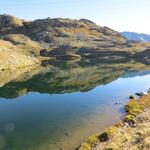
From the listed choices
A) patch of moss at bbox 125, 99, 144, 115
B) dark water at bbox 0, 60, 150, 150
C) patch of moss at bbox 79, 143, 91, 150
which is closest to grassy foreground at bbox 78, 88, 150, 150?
patch of moss at bbox 79, 143, 91, 150

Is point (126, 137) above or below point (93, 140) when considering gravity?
above

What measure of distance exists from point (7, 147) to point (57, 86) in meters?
70.8

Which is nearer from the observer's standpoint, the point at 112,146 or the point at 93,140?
the point at 112,146

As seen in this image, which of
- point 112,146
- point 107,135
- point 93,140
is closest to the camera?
point 112,146

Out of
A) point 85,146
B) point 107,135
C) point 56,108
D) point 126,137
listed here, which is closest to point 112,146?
point 126,137

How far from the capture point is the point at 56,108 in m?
76.9

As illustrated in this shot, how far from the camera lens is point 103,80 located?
133 meters

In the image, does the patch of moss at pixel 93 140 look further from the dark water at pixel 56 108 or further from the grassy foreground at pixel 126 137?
the dark water at pixel 56 108

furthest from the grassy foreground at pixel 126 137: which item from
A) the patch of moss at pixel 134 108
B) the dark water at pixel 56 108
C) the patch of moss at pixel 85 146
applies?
the patch of moss at pixel 134 108

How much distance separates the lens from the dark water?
5238cm

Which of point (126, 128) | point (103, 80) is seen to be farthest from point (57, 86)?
point (126, 128)

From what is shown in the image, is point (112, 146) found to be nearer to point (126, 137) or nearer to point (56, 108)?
point (126, 137)

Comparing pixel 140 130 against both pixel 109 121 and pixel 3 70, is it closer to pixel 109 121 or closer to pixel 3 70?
pixel 109 121

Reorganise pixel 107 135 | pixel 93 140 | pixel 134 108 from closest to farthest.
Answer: pixel 93 140 → pixel 107 135 → pixel 134 108
